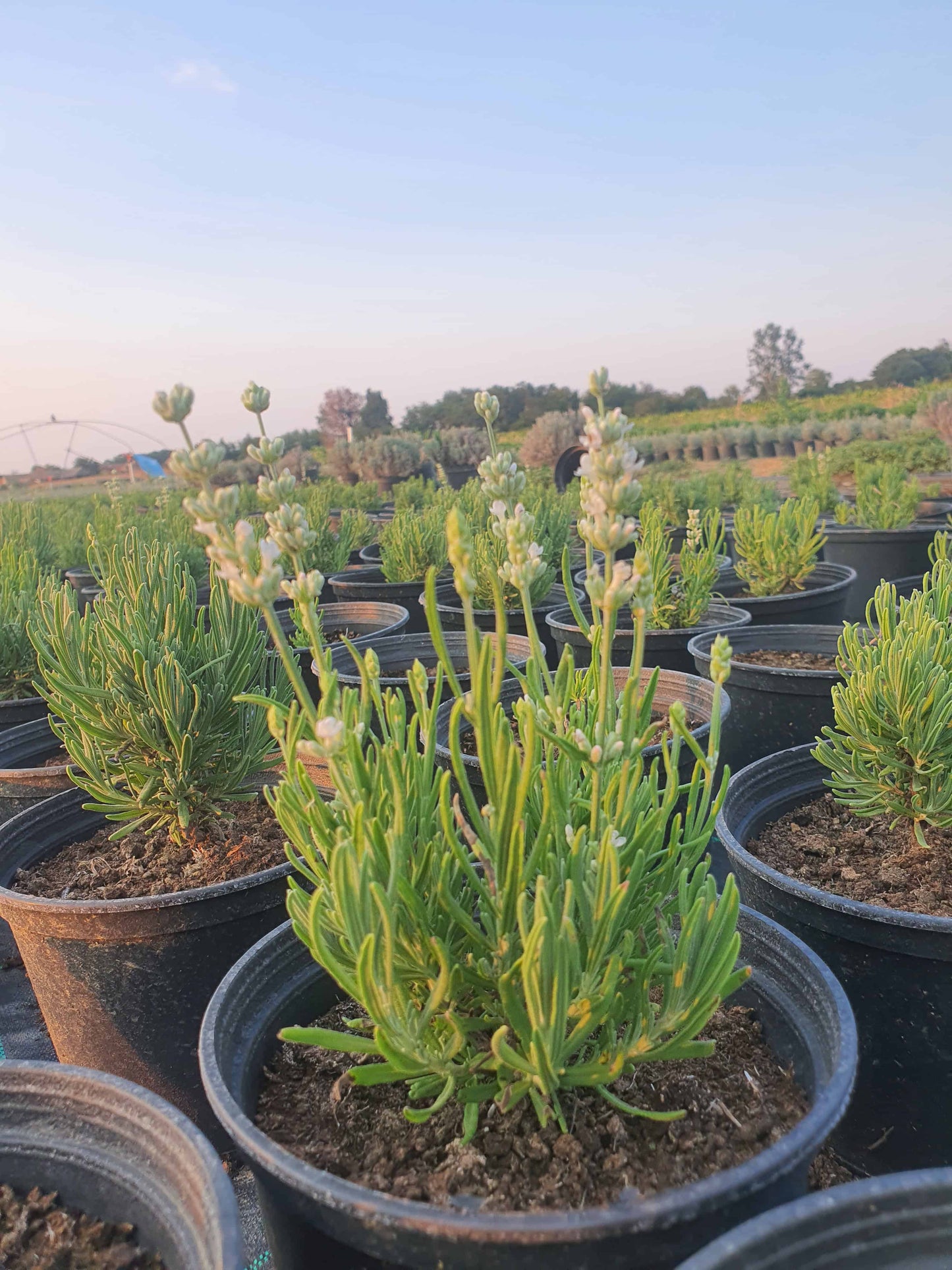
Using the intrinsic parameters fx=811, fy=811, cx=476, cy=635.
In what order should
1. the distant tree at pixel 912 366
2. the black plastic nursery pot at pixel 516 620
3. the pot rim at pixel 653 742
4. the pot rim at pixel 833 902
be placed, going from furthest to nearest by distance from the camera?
the distant tree at pixel 912 366
the black plastic nursery pot at pixel 516 620
the pot rim at pixel 653 742
the pot rim at pixel 833 902

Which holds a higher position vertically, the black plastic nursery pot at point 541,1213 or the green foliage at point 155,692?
the green foliage at point 155,692

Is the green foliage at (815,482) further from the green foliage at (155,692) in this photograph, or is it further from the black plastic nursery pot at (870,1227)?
the black plastic nursery pot at (870,1227)

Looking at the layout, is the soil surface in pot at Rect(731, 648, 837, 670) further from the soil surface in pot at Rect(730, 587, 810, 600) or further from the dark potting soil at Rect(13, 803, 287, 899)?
the dark potting soil at Rect(13, 803, 287, 899)

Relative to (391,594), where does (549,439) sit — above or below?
above

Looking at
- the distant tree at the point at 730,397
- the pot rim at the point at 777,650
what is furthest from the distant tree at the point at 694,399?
the pot rim at the point at 777,650

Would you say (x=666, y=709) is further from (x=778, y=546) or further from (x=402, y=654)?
(x=778, y=546)

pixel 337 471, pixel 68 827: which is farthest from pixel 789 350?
pixel 68 827

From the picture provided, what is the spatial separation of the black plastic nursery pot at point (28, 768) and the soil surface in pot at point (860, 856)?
6.09ft

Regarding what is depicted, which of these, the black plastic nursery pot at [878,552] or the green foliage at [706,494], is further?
the green foliage at [706,494]

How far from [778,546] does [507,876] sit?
3.79 metres

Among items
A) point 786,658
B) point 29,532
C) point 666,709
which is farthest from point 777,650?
point 29,532

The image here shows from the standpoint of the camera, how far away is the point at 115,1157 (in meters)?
1.14

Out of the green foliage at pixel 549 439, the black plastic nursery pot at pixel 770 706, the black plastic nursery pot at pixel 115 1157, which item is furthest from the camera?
the green foliage at pixel 549 439

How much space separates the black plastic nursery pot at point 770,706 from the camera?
293cm
